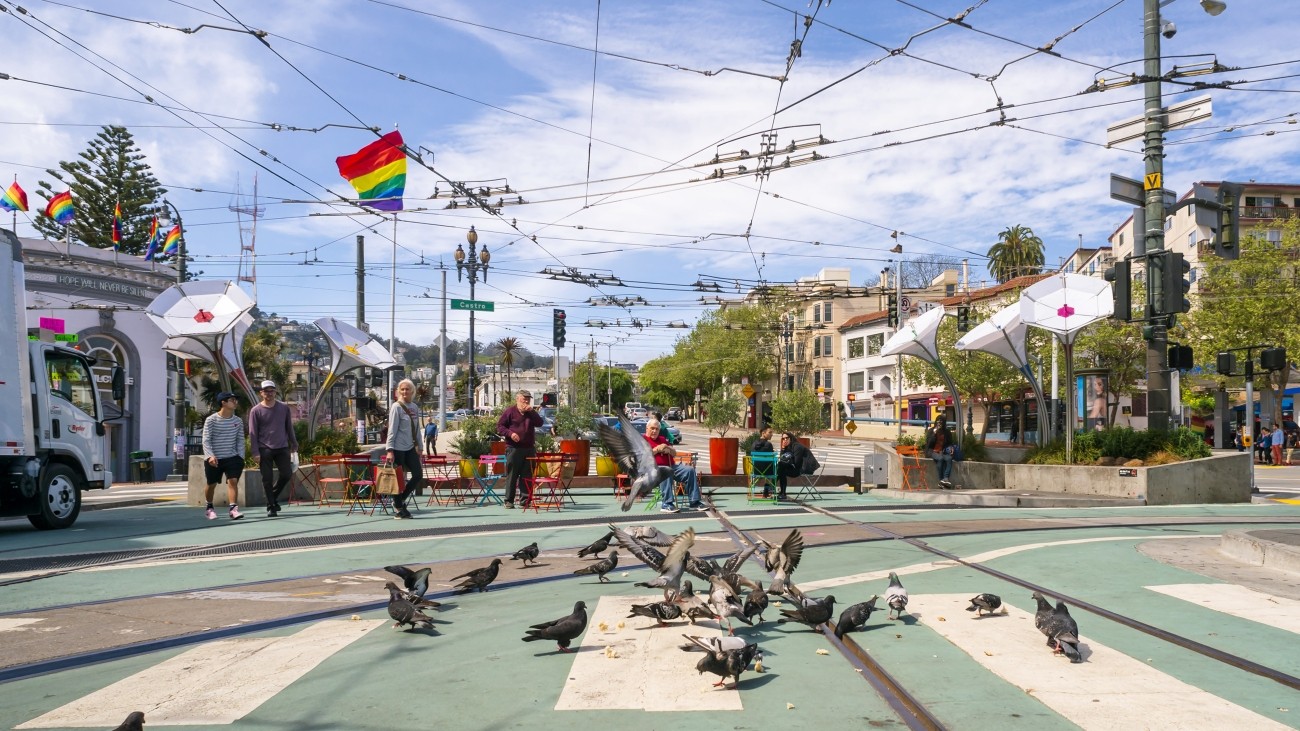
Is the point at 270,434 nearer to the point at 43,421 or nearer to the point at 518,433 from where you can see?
the point at 43,421

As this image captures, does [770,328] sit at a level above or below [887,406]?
above

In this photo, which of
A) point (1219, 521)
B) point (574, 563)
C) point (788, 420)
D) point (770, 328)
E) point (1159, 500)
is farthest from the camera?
point (770, 328)

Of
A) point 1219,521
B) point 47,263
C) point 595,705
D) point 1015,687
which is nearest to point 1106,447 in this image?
point 1219,521

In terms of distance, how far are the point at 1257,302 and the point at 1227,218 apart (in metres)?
27.5

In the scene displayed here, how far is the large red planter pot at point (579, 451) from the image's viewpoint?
63.8 ft

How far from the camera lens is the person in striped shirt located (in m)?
12.8

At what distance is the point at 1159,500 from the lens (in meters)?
16.4

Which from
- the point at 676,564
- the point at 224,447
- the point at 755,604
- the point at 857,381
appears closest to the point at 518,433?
the point at 224,447

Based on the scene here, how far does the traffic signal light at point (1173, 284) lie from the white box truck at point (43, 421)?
687 inches

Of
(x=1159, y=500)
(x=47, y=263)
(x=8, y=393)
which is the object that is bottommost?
(x=1159, y=500)

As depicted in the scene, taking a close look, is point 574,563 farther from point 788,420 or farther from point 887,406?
point 887,406

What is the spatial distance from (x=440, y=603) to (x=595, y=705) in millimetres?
2868

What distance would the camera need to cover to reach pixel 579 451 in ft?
64.5

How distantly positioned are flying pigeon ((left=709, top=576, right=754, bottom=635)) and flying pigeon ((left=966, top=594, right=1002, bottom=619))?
1679mm
